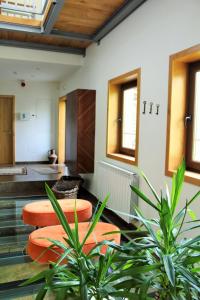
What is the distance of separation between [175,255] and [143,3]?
10.0ft

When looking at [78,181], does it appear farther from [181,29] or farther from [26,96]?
[26,96]

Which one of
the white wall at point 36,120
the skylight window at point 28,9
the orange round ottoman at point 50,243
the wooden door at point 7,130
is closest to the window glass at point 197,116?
the orange round ottoman at point 50,243

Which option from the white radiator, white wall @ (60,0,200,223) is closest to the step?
the white radiator

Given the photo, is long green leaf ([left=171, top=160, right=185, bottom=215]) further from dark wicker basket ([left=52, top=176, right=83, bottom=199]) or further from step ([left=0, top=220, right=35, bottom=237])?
dark wicker basket ([left=52, top=176, right=83, bottom=199])

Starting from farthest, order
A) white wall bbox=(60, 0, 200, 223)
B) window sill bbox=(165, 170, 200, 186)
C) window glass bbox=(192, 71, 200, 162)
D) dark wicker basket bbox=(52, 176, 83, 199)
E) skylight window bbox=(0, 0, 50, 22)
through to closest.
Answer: dark wicker basket bbox=(52, 176, 83, 199) < skylight window bbox=(0, 0, 50, 22) < window glass bbox=(192, 71, 200, 162) < white wall bbox=(60, 0, 200, 223) < window sill bbox=(165, 170, 200, 186)

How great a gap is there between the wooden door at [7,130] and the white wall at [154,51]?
468cm

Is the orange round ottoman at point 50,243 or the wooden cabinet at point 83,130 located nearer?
the orange round ottoman at point 50,243

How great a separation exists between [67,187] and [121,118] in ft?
5.17

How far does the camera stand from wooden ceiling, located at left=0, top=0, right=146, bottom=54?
11.6ft

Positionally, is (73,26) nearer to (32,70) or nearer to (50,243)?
(32,70)

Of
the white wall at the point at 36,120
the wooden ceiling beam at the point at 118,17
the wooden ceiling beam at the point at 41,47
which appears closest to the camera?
the wooden ceiling beam at the point at 118,17

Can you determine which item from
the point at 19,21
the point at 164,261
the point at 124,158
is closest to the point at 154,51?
the point at 124,158

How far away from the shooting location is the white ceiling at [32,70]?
5.65 meters

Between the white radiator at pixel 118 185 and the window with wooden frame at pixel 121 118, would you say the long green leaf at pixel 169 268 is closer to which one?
the white radiator at pixel 118 185
